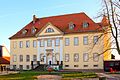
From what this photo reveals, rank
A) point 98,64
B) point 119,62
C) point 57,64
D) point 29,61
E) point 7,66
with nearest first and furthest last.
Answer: point 119,62 < point 98,64 < point 57,64 < point 29,61 < point 7,66

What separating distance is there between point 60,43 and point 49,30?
387cm

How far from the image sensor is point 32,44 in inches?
2677

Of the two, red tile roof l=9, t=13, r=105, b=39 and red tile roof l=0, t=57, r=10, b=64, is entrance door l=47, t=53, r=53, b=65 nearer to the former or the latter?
red tile roof l=9, t=13, r=105, b=39

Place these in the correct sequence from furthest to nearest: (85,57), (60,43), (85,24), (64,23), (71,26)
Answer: (64,23)
(60,43)
(71,26)
(85,24)
(85,57)

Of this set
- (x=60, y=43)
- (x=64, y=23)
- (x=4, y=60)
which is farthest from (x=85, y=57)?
(x=4, y=60)

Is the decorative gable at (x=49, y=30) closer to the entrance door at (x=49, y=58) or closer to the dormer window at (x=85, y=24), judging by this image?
the entrance door at (x=49, y=58)

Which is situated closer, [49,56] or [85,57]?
[85,57]

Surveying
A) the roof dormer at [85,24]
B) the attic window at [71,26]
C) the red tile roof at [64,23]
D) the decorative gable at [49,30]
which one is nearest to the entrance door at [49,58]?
the decorative gable at [49,30]

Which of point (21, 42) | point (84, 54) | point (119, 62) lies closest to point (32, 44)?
point (21, 42)

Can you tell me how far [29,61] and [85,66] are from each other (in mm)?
14610

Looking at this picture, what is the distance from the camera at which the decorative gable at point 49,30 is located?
6338 cm

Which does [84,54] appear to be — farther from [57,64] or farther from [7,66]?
[7,66]

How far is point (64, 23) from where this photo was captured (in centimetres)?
6481

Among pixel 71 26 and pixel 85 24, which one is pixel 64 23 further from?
pixel 85 24
